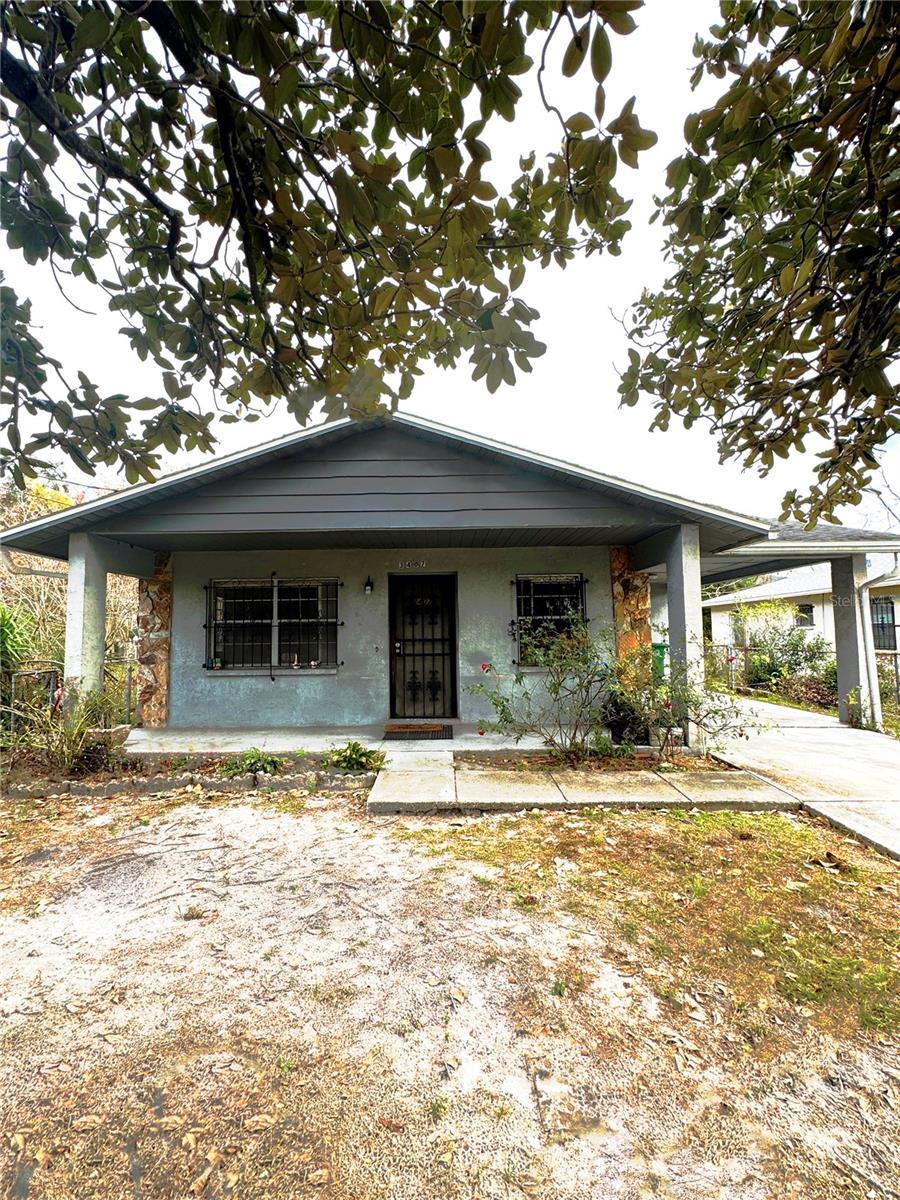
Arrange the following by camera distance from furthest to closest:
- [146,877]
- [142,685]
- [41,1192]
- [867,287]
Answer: [142,685]
[146,877]
[867,287]
[41,1192]

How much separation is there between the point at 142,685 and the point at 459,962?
643 centimetres

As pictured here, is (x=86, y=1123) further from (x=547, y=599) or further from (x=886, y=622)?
(x=886, y=622)

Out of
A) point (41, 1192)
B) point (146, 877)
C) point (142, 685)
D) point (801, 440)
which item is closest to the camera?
point (41, 1192)

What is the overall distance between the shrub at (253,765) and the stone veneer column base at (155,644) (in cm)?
244

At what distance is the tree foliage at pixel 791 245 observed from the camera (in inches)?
67.6

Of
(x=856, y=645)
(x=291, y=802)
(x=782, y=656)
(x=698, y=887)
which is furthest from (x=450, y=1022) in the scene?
(x=782, y=656)

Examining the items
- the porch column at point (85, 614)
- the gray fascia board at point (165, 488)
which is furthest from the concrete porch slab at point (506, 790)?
the porch column at point (85, 614)

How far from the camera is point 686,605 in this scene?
5805 mm

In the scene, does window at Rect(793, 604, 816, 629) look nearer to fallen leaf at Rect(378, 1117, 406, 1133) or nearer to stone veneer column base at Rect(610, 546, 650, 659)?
stone veneer column base at Rect(610, 546, 650, 659)

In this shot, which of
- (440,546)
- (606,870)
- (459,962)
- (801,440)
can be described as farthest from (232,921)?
(440,546)

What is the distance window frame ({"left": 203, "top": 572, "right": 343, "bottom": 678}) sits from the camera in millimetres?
7332

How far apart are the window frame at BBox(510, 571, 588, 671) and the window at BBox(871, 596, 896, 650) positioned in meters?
10.5

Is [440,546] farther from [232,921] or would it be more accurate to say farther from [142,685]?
[232,921]

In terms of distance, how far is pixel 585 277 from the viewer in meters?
2.68
